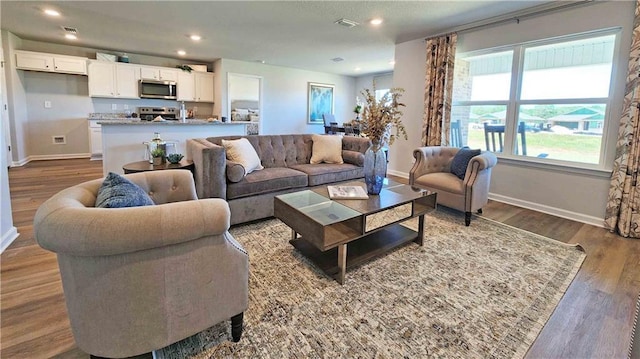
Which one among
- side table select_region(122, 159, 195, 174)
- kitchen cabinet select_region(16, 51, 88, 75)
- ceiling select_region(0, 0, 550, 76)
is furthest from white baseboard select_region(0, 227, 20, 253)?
kitchen cabinet select_region(16, 51, 88, 75)

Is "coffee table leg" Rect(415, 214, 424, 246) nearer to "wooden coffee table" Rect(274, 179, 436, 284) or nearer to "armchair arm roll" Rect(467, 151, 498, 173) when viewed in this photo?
"wooden coffee table" Rect(274, 179, 436, 284)

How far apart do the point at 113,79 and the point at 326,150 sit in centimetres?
536

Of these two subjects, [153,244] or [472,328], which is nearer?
[153,244]

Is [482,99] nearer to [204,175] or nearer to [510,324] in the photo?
[510,324]

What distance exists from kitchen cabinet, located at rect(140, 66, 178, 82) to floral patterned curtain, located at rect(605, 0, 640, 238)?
25.2 feet

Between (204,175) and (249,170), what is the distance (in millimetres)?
525

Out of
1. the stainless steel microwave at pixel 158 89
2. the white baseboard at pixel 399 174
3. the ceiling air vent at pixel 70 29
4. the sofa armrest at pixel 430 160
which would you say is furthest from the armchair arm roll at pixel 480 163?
the stainless steel microwave at pixel 158 89

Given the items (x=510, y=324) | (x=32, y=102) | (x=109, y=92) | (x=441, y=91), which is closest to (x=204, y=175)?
(x=510, y=324)

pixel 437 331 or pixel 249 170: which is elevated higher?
pixel 249 170

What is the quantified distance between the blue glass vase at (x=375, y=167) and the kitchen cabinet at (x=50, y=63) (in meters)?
6.66

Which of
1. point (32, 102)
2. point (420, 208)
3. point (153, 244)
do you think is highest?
point (32, 102)

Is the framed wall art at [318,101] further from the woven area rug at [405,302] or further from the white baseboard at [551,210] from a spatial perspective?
the woven area rug at [405,302]

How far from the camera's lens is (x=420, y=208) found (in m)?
2.60

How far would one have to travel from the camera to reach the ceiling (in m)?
3.70
